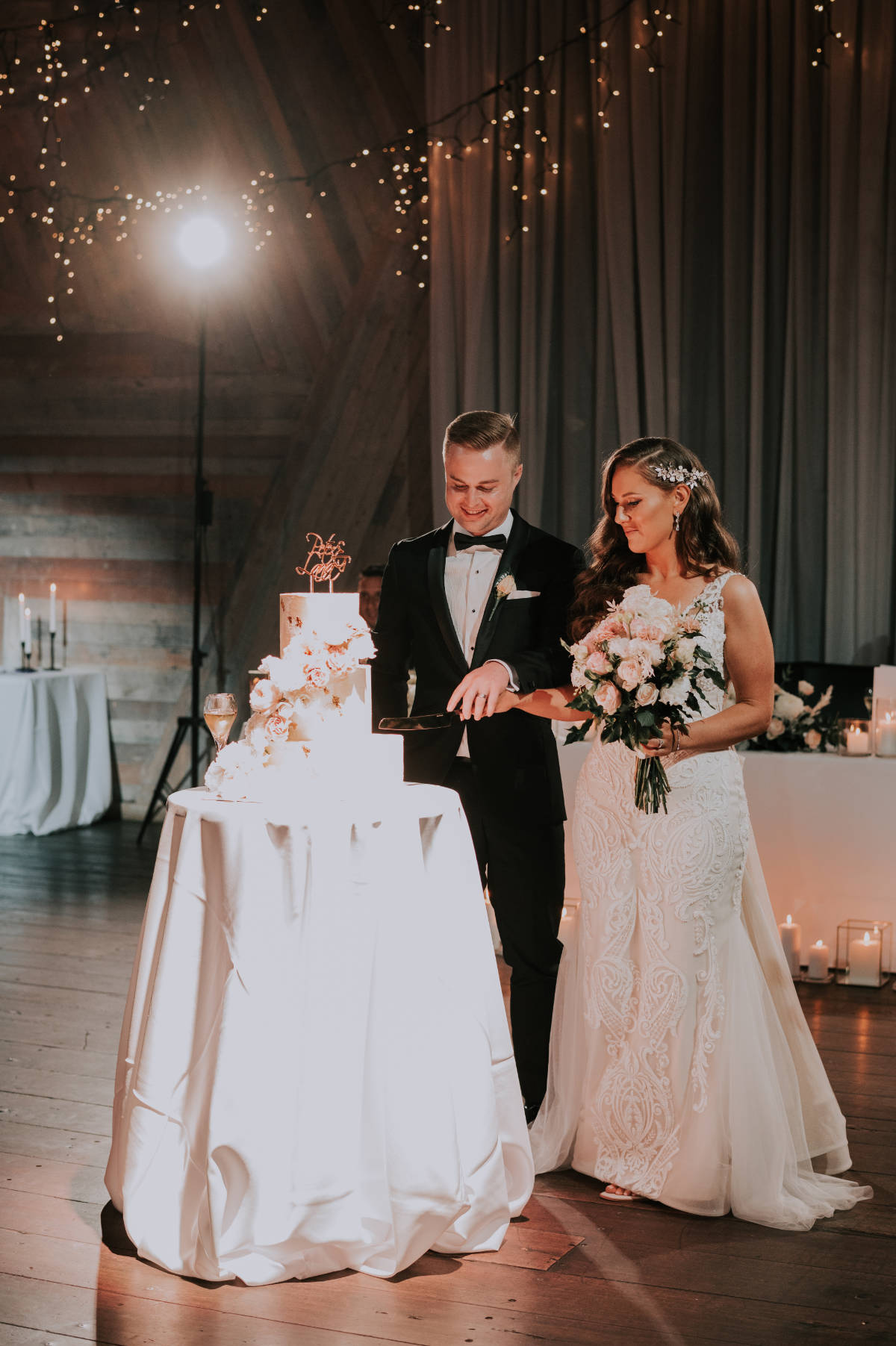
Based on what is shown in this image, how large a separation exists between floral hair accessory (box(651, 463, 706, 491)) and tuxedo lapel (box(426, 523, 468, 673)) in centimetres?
58

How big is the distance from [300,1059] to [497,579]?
1240 mm

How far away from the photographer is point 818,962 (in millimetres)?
4879

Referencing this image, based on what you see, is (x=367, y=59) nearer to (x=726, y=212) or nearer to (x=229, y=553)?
(x=726, y=212)

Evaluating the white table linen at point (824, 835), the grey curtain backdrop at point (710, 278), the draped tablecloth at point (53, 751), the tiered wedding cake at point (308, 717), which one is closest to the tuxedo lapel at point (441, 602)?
the tiered wedding cake at point (308, 717)

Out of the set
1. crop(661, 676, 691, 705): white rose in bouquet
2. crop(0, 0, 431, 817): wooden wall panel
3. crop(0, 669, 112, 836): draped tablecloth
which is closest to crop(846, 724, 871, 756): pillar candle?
crop(661, 676, 691, 705): white rose in bouquet

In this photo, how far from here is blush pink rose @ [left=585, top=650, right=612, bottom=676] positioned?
2.85 metres

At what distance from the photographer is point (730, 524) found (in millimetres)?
6648

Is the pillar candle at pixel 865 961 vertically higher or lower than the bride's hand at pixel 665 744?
lower

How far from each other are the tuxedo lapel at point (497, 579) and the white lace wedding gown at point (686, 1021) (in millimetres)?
354

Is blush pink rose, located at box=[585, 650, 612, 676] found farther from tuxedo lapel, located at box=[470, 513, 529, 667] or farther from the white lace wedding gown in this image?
tuxedo lapel, located at box=[470, 513, 529, 667]

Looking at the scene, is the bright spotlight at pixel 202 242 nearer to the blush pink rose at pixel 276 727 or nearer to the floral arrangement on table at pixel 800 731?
the floral arrangement on table at pixel 800 731

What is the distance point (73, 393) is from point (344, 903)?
6195mm

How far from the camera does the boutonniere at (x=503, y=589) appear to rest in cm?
315

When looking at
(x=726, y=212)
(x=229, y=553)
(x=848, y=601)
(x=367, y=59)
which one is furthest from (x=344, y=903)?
(x=367, y=59)
